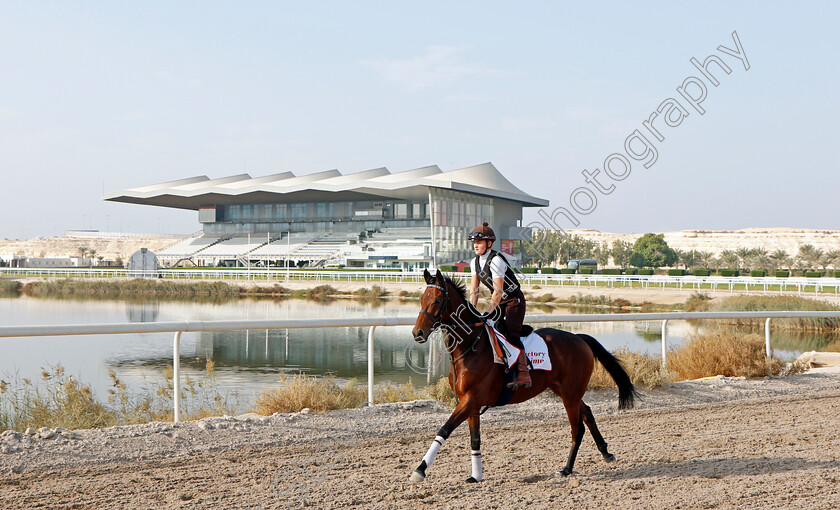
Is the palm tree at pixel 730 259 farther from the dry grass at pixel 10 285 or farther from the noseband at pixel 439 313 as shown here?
the noseband at pixel 439 313

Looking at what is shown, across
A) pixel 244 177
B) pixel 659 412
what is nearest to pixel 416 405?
pixel 659 412

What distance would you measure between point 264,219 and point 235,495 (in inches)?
3561

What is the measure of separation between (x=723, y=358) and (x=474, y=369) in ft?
23.9

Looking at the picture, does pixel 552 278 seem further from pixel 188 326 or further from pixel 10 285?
pixel 188 326

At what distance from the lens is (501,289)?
557 cm

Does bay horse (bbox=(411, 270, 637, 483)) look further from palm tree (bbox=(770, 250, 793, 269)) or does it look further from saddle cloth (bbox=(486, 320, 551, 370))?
palm tree (bbox=(770, 250, 793, 269))

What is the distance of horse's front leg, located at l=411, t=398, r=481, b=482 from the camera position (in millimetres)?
5133

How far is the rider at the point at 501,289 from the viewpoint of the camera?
554 cm

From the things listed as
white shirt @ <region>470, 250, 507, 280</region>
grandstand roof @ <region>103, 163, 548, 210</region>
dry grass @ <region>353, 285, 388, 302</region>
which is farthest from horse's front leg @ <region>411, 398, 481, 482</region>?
grandstand roof @ <region>103, 163, 548, 210</region>

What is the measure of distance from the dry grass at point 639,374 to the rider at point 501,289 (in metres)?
3.96

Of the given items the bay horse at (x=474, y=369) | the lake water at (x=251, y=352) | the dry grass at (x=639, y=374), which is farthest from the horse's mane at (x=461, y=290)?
the lake water at (x=251, y=352)

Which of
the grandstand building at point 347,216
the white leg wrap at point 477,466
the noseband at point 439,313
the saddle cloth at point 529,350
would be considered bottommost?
the white leg wrap at point 477,466

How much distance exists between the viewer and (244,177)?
104750mm

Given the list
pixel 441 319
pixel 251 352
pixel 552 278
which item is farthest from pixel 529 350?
pixel 552 278
